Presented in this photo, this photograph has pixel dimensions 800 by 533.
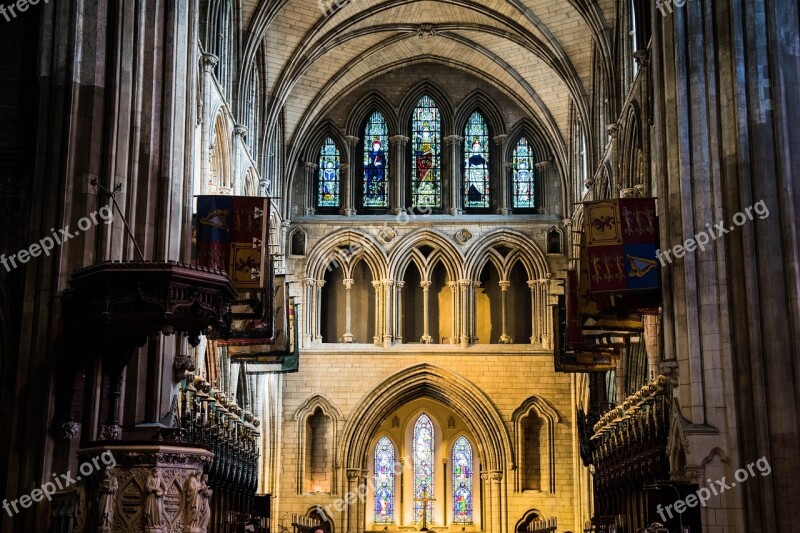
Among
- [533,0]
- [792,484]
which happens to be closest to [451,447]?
[533,0]

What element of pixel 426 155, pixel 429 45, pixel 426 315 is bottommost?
pixel 426 315

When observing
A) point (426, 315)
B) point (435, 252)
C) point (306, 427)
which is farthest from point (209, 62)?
point (306, 427)

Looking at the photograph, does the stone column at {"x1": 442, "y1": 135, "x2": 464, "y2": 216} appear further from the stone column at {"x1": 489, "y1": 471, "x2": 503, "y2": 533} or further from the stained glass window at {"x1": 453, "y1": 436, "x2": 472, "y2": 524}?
the stone column at {"x1": 489, "y1": 471, "x2": 503, "y2": 533}

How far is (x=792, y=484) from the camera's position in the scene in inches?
634

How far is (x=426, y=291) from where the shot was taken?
35.3 meters

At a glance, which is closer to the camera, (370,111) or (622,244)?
(622,244)

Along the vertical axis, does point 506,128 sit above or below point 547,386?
above

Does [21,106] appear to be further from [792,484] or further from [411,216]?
[411,216]

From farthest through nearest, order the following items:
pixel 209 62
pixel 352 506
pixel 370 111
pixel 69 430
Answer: pixel 370 111
pixel 352 506
pixel 209 62
pixel 69 430

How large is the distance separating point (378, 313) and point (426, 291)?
161 cm

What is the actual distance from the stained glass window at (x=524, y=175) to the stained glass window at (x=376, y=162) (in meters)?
4.07

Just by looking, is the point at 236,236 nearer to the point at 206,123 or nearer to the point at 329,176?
the point at 206,123

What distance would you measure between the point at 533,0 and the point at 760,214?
15.3 m

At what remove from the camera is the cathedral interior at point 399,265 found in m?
15.3
